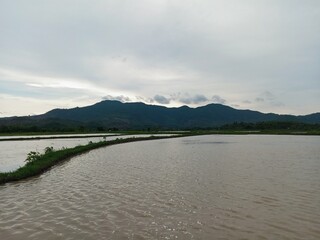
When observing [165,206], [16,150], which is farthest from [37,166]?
[16,150]

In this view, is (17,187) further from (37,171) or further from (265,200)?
(265,200)

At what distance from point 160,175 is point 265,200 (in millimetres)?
8521

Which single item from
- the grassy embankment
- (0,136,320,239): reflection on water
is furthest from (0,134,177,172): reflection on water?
(0,136,320,239): reflection on water

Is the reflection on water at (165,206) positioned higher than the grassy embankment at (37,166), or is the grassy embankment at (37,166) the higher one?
the grassy embankment at (37,166)

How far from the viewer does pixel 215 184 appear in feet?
56.7

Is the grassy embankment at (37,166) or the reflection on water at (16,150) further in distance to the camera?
the reflection on water at (16,150)

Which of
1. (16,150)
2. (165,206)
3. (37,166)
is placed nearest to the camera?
(165,206)

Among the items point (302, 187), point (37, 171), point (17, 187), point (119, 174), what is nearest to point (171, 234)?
point (302, 187)

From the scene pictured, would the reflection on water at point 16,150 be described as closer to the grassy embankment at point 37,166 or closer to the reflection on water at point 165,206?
the grassy embankment at point 37,166

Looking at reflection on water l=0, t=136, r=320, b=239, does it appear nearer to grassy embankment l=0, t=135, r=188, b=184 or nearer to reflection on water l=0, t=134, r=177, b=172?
grassy embankment l=0, t=135, r=188, b=184

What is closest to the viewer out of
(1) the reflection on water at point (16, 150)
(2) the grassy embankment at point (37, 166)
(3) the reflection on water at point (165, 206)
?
(3) the reflection on water at point (165, 206)

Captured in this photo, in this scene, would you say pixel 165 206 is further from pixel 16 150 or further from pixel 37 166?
pixel 16 150

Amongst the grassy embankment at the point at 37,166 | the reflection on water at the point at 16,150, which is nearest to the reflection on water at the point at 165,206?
the grassy embankment at the point at 37,166

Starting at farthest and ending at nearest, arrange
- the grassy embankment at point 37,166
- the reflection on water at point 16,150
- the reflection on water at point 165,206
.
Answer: the reflection on water at point 16,150, the grassy embankment at point 37,166, the reflection on water at point 165,206
